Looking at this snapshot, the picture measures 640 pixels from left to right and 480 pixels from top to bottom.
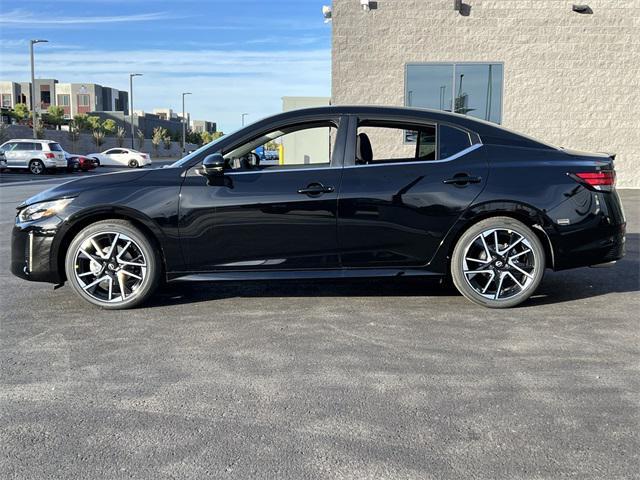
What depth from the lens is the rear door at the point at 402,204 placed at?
4848 millimetres

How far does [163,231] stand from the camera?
4828 millimetres

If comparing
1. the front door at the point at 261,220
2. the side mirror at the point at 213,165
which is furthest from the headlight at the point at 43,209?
the side mirror at the point at 213,165

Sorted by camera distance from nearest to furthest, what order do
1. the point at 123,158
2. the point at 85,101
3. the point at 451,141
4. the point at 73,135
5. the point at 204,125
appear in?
the point at 451,141, the point at 123,158, the point at 73,135, the point at 85,101, the point at 204,125

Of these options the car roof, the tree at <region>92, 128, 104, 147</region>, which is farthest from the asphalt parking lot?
the tree at <region>92, 128, 104, 147</region>

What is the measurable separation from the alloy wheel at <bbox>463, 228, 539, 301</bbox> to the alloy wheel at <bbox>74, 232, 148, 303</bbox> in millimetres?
2677

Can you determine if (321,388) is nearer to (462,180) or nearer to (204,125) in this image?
(462,180)

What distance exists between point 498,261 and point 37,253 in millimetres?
3735

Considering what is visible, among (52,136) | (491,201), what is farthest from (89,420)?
(52,136)

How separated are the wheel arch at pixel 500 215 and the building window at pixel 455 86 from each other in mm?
10695

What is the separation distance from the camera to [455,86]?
1527 cm

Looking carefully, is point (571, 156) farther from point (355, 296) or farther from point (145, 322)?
point (145, 322)

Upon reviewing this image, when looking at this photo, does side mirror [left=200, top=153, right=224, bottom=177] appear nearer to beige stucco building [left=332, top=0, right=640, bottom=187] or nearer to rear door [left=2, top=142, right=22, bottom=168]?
beige stucco building [left=332, top=0, right=640, bottom=187]

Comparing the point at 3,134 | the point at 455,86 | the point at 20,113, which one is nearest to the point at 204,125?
the point at 20,113

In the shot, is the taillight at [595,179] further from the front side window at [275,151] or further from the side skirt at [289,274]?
the front side window at [275,151]
